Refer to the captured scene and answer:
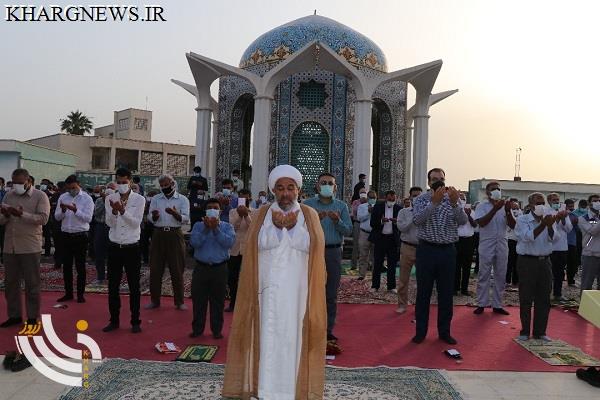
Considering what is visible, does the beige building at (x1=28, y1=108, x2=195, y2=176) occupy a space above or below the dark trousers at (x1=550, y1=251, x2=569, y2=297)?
above

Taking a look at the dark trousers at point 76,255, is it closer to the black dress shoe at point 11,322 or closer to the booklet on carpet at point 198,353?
the black dress shoe at point 11,322

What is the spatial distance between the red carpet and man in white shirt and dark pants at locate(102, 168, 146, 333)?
0.25 meters

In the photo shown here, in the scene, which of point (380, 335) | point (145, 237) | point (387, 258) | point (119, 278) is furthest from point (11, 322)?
point (387, 258)

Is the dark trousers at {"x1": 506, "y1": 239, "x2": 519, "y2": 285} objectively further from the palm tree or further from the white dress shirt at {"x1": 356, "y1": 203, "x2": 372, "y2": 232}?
the palm tree

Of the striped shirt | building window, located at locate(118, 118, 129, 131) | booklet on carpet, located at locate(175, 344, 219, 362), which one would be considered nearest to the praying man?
booklet on carpet, located at locate(175, 344, 219, 362)

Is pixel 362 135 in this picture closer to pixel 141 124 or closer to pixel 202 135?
pixel 202 135

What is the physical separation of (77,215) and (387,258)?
14.3 feet

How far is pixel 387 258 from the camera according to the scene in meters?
7.80

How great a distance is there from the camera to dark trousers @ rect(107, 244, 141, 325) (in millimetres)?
5266

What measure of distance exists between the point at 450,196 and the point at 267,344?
2.74 m

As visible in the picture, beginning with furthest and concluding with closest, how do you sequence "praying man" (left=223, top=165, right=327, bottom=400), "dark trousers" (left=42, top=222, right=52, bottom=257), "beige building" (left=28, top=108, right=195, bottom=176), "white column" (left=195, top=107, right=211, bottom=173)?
"beige building" (left=28, top=108, right=195, bottom=176)
"white column" (left=195, top=107, right=211, bottom=173)
"dark trousers" (left=42, top=222, right=52, bottom=257)
"praying man" (left=223, top=165, right=327, bottom=400)

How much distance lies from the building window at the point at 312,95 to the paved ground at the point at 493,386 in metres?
12.1

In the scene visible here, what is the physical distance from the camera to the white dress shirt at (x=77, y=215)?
652cm

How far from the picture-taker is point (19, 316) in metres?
5.35
